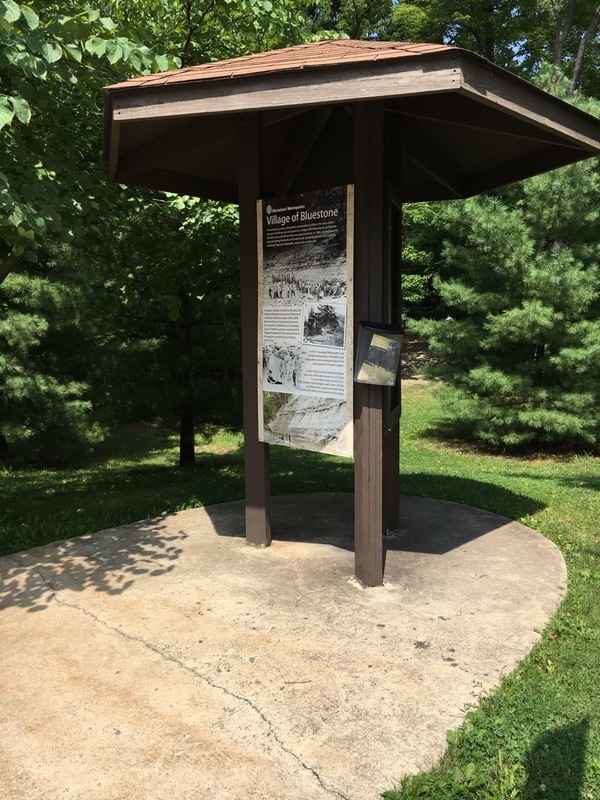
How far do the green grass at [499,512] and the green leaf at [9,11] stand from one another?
3669 mm

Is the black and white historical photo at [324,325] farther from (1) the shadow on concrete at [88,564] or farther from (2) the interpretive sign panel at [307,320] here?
(1) the shadow on concrete at [88,564]

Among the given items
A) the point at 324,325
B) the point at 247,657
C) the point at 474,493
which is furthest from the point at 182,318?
the point at 247,657

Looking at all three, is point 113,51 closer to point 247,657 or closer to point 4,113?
point 4,113

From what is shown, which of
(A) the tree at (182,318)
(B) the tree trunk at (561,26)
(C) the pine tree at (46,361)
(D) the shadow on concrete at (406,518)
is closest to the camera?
(D) the shadow on concrete at (406,518)

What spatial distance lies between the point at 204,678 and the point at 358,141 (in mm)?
3120

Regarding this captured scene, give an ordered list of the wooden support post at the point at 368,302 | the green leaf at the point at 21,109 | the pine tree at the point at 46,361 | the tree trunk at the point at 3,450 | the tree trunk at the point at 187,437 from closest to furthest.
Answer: the green leaf at the point at 21,109 → the wooden support post at the point at 368,302 → the tree trunk at the point at 187,437 → the pine tree at the point at 46,361 → the tree trunk at the point at 3,450

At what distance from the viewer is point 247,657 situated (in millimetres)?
3271

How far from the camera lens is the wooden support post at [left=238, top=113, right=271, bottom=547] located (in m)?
4.54

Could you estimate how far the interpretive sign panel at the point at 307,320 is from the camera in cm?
416

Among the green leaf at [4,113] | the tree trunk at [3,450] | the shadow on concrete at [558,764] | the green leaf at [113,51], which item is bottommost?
the tree trunk at [3,450]

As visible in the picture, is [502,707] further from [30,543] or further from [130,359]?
[130,359]

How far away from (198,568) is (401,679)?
1834 mm

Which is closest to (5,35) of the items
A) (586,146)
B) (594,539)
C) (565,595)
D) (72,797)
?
(586,146)

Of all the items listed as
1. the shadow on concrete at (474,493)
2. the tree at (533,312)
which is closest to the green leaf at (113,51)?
the shadow on concrete at (474,493)
